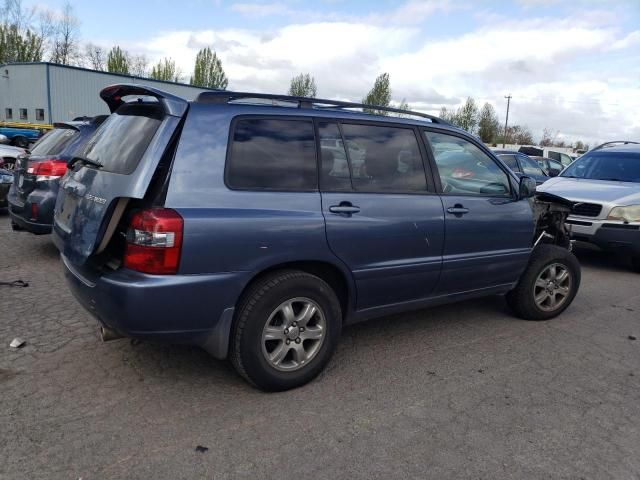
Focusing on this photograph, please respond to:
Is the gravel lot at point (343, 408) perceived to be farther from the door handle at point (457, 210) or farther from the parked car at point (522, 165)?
the parked car at point (522, 165)

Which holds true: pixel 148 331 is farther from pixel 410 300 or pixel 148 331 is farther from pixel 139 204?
pixel 410 300

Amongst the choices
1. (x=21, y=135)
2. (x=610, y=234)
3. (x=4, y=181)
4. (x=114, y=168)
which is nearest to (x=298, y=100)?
(x=114, y=168)

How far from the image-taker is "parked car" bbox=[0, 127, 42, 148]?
22644 mm

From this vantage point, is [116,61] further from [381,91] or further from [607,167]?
[607,167]

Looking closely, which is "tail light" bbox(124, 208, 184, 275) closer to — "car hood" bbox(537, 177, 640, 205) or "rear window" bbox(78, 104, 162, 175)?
"rear window" bbox(78, 104, 162, 175)

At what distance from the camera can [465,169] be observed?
4383 mm

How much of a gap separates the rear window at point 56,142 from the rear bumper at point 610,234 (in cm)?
655

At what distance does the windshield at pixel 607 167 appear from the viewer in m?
7.93

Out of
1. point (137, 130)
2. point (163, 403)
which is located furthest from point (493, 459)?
point (137, 130)

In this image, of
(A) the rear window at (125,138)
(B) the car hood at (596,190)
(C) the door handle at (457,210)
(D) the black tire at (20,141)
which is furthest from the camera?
(D) the black tire at (20,141)

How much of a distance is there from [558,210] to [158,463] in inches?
172

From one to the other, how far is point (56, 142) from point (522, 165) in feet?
33.9

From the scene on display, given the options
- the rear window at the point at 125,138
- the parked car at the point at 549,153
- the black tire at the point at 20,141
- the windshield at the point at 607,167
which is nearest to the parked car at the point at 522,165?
the windshield at the point at 607,167

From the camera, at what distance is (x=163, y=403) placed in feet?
10.3
